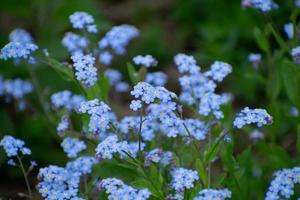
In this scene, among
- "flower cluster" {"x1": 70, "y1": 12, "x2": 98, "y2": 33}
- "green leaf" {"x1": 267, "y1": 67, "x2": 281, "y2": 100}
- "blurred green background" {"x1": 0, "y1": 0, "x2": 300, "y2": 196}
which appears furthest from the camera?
"blurred green background" {"x1": 0, "y1": 0, "x2": 300, "y2": 196}

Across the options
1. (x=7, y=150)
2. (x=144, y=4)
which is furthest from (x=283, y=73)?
(x=144, y=4)

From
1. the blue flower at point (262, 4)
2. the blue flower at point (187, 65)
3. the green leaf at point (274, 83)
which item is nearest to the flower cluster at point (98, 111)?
the blue flower at point (187, 65)

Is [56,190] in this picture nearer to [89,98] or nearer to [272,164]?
[89,98]

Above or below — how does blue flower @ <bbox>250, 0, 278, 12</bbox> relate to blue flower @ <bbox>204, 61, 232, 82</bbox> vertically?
above

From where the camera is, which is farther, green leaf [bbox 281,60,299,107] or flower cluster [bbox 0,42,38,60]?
green leaf [bbox 281,60,299,107]

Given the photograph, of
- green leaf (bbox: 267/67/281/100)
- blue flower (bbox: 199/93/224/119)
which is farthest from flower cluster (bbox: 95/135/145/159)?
green leaf (bbox: 267/67/281/100)

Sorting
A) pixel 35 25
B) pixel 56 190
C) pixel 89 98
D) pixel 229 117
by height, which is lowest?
pixel 56 190

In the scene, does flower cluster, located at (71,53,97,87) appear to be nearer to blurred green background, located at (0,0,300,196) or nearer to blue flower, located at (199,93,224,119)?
blue flower, located at (199,93,224,119)
